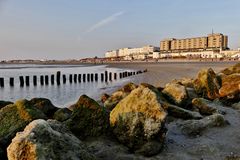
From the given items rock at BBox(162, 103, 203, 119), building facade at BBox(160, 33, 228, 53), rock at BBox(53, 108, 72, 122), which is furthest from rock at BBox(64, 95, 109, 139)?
building facade at BBox(160, 33, 228, 53)

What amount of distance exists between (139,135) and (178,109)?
101 inches

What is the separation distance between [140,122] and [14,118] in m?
2.35

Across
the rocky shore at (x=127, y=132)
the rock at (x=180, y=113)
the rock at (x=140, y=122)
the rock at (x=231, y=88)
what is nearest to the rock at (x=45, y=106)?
the rocky shore at (x=127, y=132)

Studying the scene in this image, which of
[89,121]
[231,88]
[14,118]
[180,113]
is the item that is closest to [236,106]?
[231,88]

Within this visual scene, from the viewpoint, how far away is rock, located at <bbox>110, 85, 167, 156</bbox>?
16.0 ft

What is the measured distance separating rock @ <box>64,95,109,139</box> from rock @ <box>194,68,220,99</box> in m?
5.98

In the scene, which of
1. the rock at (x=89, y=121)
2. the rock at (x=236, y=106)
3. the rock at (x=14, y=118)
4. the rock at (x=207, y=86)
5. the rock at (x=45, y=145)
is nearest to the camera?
the rock at (x=45, y=145)

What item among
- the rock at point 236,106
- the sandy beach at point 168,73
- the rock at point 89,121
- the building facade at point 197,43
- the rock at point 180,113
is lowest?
the sandy beach at point 168,73

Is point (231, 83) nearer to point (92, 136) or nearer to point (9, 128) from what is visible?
point (92, 136)

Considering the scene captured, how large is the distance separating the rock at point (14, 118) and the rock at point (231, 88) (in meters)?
7.09

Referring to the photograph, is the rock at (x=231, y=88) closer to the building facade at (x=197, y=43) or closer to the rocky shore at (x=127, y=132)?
the rocky shore at (x=127, y=132)

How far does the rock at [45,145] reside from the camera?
3236mm

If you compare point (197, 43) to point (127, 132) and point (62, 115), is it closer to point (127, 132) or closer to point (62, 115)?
point (62, 115)

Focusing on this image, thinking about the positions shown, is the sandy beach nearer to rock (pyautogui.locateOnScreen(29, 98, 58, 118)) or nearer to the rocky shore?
rock (pyautogui.locateOnScreen(29, 98, 58, 118))
